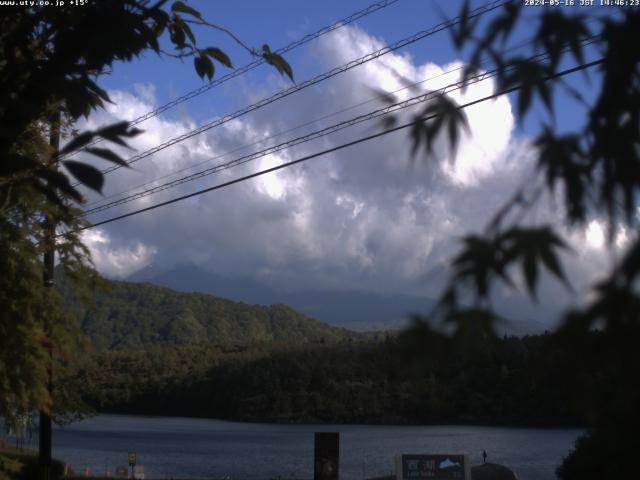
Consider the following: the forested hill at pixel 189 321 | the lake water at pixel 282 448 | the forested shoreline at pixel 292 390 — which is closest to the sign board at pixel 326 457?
the forested shoreline at pixel 292 390

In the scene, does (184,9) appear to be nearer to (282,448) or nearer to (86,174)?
(86,174)

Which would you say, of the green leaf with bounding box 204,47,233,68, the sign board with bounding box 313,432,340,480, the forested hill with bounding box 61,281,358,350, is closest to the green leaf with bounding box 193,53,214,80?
the green leaf with bounding box 204,47,233,68

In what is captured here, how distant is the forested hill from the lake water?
300 ft

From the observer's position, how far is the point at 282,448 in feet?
151

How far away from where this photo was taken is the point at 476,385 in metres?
38.5

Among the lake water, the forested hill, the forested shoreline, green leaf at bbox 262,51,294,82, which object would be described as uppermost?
the forested hill

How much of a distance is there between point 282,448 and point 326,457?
3179 centimetres

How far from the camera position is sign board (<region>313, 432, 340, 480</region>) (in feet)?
49.6

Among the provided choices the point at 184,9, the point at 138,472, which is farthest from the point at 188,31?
the point at 138,472

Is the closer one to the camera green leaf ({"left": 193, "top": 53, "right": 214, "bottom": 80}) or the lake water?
green leaf ({"left": 193, "top": 53, "right": 214, "bottom": 80})

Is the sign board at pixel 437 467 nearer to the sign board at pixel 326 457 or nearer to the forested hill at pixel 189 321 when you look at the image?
the sign board at pixel 326 457

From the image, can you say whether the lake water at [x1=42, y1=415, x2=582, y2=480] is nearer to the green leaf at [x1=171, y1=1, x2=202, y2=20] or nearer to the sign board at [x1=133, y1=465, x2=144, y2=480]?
the sign board at [x1=133, y1=465, x2=144, y2=480]

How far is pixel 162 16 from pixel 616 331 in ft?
12.5

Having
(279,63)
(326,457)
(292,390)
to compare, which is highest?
(279,63)
